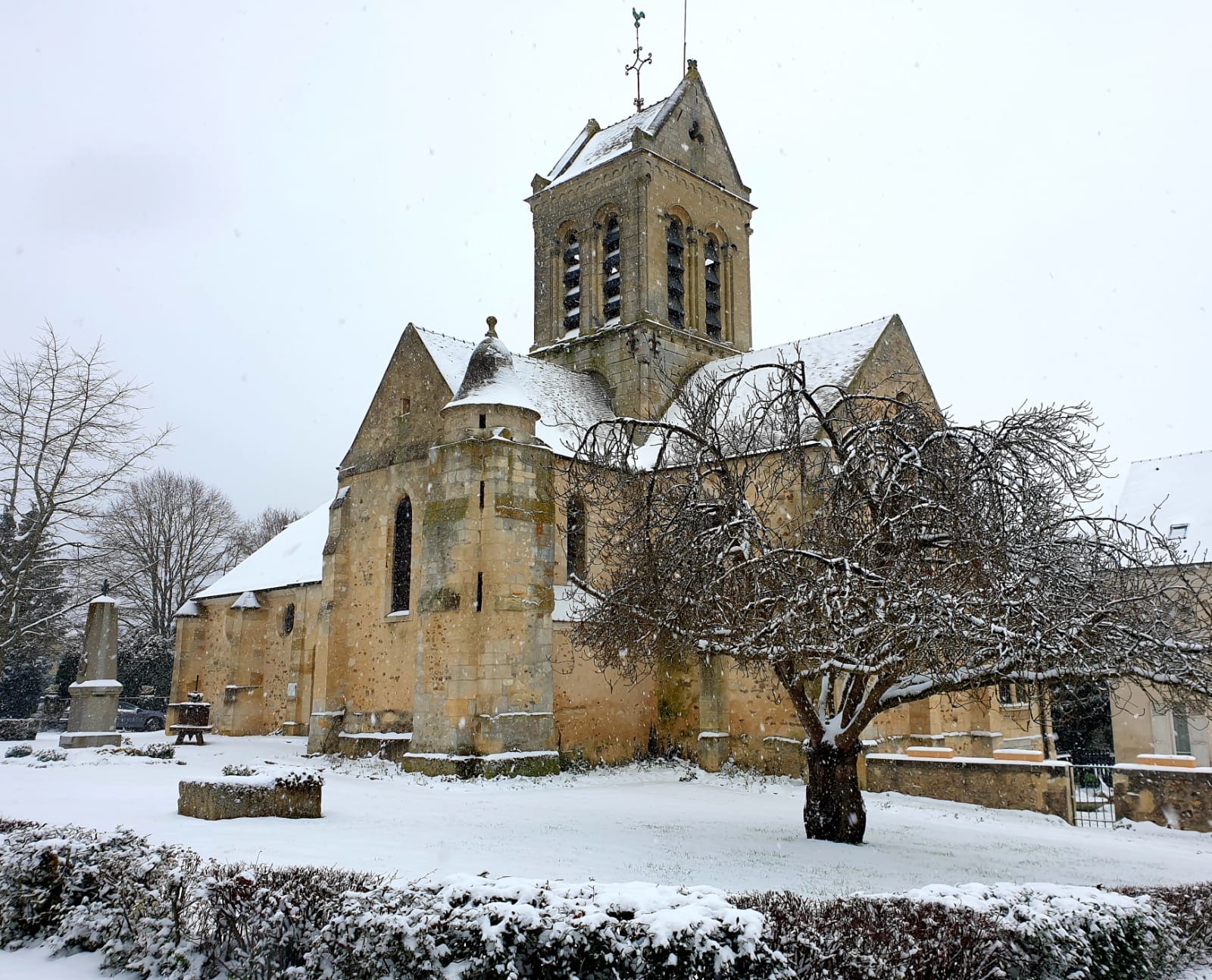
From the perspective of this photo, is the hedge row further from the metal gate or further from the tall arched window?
the tall arched window

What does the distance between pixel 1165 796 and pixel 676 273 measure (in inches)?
728

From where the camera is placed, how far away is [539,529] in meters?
20.5

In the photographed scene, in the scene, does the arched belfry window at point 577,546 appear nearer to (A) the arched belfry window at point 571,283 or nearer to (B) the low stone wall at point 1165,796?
Answer: (A) the arched belfry window at point 571,283

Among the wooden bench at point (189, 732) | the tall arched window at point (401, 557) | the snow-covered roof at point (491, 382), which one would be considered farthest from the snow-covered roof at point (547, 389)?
the wooden bench at point (189, 732)

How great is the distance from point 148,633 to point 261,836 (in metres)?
37.9

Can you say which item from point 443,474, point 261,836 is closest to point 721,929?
point 261,836

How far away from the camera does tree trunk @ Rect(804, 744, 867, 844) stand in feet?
38.9

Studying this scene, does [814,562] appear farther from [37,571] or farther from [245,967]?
[37,571]

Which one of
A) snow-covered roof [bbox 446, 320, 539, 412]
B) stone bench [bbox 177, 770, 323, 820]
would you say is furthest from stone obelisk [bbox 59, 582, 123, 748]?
stone bench [bbox 177, 770, 323, 820]

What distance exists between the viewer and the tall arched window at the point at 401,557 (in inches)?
878

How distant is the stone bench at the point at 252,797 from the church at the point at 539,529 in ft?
15.6

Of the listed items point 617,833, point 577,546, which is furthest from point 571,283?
point 617,833

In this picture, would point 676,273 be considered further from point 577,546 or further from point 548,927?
point 548,927

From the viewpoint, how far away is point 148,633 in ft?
145
